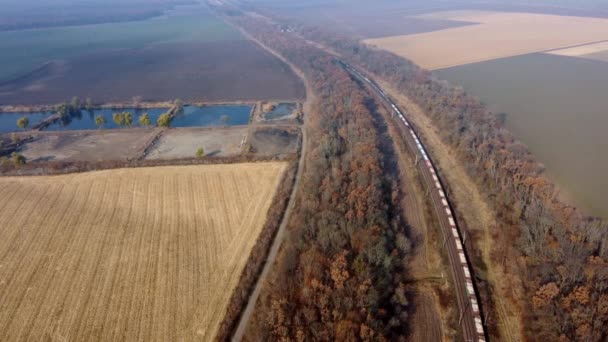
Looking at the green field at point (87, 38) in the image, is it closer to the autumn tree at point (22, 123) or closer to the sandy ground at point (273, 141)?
the autumn tree at point (22, 123)

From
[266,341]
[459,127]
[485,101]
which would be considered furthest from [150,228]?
[485,101]

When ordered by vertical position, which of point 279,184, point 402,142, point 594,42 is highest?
point 594,42

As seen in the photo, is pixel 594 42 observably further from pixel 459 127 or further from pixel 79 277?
pixel 79 277

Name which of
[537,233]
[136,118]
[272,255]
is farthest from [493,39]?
[272,255]

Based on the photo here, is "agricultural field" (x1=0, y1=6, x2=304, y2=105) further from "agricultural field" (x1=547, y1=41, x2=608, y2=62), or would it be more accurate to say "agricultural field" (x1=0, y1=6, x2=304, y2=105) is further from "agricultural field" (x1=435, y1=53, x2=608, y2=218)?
"agricultural field" (x1=547, y1=41, x2=608, y2=62)

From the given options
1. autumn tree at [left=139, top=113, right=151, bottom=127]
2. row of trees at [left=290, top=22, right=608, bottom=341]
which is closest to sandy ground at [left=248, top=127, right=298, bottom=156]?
autumn tree at [left=139, top=113, right=151, bottom=127]
